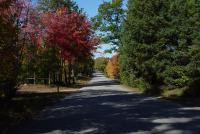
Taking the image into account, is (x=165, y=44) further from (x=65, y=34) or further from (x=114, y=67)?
(x=114, y=67)

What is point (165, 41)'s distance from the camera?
37.5 metres

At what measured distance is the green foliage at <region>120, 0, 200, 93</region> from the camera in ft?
114

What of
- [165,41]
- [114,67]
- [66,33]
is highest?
[66,33]

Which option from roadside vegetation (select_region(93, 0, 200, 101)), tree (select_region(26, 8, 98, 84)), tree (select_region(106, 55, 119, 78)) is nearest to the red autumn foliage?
tree (select_region(26, 8, 98, 84))

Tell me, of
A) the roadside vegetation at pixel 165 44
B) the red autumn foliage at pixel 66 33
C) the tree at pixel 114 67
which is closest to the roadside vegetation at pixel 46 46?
the red autumn foliage at pixel 66 33

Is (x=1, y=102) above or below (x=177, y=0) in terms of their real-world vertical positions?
below

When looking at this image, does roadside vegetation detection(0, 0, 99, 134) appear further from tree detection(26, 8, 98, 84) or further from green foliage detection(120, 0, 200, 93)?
green foliage detection(120, 0, 200, 93)

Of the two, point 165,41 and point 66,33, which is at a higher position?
point 66,33

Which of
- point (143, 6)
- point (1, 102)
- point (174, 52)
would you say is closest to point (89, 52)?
point (143, 6)

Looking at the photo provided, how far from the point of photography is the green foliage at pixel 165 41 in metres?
34.8

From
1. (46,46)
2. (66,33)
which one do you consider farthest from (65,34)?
(46,46)

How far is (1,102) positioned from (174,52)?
1671 centimetres

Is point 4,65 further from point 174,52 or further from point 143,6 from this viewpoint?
point 143,6

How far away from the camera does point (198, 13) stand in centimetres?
3506
